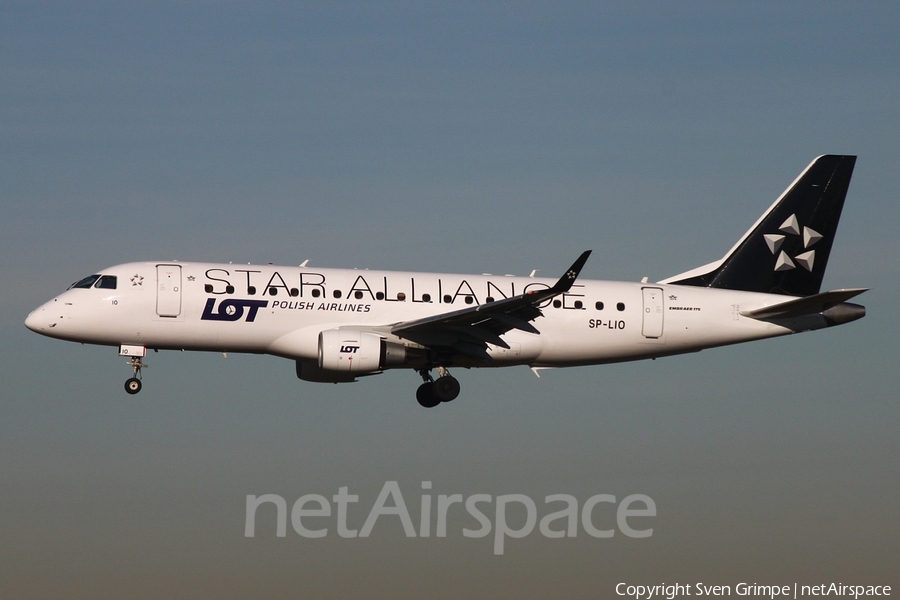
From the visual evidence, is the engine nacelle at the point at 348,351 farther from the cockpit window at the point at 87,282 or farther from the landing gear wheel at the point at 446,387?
the cockpit window at the point at 87,282

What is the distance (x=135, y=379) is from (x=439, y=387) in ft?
32.0

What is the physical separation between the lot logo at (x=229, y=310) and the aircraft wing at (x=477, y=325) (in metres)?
4.50

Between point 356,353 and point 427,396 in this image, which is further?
point 427,396

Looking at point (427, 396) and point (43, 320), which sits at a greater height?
point (43, 320)

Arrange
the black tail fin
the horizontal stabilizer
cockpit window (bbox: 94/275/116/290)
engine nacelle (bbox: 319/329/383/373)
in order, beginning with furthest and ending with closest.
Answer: the black tail fin
the horizontal stabilizer
cockpit window (bbox: 94/275/116/290)
engine nacelle (bbox: 319/329/383/373)

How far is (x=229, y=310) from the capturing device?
3888 cm

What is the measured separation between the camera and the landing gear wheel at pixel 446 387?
41.2 meters

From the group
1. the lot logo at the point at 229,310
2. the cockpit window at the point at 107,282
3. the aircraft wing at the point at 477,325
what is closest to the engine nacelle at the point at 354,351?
the aircraft wing at the point at 477,325

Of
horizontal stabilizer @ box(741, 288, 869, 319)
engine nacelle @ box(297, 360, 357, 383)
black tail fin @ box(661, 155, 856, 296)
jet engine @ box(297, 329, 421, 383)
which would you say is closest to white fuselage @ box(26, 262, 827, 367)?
horizontal stabilizer @ box(741, 288, 869, 319)

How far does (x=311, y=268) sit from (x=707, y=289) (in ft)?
46.2

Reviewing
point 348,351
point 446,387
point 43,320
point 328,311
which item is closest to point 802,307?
point 446,387

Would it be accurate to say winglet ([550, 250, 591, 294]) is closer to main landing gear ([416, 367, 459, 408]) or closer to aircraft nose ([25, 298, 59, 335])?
main landing gear ([416, 367, 459, 408])

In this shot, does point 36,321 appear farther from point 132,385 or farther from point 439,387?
point 439,387

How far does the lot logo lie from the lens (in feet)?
127
